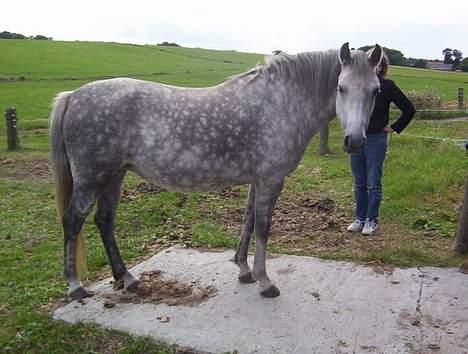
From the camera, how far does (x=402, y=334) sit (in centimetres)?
371

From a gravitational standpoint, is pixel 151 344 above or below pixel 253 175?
below

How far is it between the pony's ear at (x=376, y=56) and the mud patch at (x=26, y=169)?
24.6 ft

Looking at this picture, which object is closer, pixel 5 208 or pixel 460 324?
pixel 460 324

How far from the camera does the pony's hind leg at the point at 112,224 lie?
460 centimetres

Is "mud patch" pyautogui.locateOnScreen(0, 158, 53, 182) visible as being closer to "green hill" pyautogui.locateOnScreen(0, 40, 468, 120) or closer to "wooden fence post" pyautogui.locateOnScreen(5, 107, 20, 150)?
"wooden fence post" pyautogui.locateOnScreen(5, 107, 20, 150)

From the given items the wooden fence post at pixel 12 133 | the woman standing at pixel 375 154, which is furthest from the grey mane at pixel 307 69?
the wooden fence post at pixel 12 133

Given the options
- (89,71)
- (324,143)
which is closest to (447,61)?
(89,71)

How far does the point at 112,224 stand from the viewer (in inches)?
185

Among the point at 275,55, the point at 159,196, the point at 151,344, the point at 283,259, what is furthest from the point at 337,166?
the point at 151,344

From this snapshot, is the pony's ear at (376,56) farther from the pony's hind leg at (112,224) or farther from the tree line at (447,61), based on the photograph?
the tree line at (447,61)

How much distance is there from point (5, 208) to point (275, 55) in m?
5.25

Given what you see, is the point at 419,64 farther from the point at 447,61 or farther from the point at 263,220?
the point at 263,220

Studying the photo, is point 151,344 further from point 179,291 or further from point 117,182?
point 117,182

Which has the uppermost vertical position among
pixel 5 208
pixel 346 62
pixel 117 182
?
pixel 346 62
